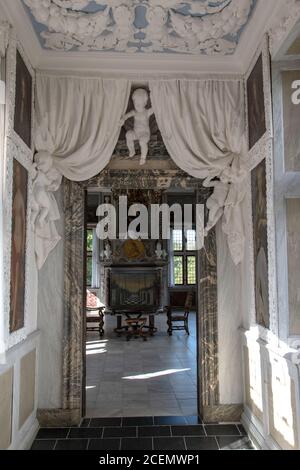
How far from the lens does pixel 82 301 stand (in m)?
4.27

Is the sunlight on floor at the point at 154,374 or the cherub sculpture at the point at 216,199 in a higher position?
the cherub sculpture at the point at 216,199

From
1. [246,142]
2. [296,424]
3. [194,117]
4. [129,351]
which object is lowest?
[129,351]

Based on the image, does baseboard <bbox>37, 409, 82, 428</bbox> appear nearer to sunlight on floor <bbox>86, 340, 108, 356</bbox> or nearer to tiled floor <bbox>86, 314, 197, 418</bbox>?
tiled floor <bbox>86, 314, 197, 418</bbox>

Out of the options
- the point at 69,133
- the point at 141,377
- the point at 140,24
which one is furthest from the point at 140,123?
the point at 141,377

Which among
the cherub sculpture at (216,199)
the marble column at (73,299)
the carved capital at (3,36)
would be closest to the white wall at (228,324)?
the cherub sculpture at (216,199)

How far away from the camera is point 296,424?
9.01 feet

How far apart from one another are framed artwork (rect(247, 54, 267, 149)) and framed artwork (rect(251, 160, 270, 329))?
32 cm

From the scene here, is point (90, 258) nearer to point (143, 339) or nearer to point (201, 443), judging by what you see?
point (143, 339)

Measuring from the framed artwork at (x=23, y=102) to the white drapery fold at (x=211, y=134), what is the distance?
1253 mm

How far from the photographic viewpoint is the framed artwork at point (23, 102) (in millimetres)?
3512

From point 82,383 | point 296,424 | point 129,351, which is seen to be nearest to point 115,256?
point 129,351

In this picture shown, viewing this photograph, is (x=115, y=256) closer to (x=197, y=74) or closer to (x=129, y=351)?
(x=129, y=351)

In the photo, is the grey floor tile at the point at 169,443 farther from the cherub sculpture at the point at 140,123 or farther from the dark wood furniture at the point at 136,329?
the dark wood furniture at the point at 136,329
